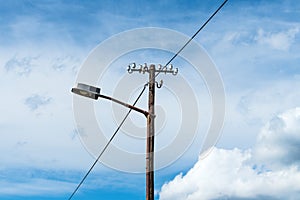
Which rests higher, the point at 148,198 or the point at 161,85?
the point at 161,85

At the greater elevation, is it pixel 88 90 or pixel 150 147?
pixel 88 90

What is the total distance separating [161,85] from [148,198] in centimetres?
337

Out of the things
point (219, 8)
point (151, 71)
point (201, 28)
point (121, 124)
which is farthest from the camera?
point (121, 124)

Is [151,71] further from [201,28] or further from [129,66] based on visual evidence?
[201,28]

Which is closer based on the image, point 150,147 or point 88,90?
point 88,90

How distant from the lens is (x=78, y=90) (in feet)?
51.4

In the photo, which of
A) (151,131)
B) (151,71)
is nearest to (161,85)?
(151,71)

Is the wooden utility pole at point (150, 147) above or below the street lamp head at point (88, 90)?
below

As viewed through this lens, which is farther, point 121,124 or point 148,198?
point 121,124

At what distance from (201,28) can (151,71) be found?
7.01 feet

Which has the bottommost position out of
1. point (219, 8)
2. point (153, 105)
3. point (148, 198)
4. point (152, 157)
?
point (148, 198)

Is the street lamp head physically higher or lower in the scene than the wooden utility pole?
higher

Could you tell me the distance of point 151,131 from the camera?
16031 mm

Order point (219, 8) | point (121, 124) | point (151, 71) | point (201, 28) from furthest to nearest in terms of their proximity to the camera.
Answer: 1. point (121, 124)
2. point (151, 71)
3. point (201, 28)
4. point (219, 8)
